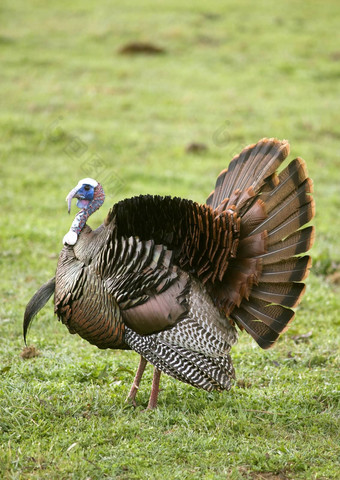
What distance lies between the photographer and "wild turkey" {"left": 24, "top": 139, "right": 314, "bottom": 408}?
450 cm

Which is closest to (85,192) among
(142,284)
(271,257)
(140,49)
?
(142,284)

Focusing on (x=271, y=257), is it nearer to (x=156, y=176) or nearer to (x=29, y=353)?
(x=29, y=353)

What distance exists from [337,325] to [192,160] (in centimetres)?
553

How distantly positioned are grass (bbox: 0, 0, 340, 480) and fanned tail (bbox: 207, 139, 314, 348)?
0.68m

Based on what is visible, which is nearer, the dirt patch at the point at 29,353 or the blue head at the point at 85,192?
the blue head at the point at 85,192

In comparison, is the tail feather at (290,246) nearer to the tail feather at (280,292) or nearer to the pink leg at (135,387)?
the tail feather at (280,292)

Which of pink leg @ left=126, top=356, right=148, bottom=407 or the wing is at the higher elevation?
the wing

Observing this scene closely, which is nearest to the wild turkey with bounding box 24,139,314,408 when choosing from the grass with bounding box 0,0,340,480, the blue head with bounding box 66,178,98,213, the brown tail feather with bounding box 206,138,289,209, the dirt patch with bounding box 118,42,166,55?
the brown tail feather with bounding box 206,138,289,209

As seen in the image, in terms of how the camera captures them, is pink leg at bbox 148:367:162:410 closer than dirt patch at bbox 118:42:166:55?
Yes

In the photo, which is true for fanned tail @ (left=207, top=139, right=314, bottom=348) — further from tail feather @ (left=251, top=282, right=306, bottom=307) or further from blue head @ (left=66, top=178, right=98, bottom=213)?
blue head @ (left=66, top=178, right=98, bottom=213)

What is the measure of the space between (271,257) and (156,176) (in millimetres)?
5980

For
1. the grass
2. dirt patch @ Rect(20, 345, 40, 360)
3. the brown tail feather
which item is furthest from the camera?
dirt patch @ Rect(20, 345, 40, 360)

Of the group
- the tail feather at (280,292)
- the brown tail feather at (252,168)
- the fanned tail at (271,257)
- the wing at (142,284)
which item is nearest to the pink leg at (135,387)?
the wing at (142,284)

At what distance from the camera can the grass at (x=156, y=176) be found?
4.17 meters
